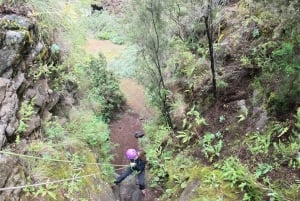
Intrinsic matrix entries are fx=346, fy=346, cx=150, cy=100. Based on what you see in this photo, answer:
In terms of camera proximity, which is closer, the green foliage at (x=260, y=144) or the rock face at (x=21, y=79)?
the rock face at (x=21, y=79)

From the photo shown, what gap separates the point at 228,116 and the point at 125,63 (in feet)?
22.9

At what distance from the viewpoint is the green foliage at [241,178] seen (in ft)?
A: 20.3

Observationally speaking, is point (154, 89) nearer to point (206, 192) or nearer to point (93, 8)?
point (206, 192)

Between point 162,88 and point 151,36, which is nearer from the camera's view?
point 151,36

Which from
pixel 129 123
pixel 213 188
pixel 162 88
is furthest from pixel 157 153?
pixel 129 123

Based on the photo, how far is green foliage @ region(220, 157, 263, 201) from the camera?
20.3ft

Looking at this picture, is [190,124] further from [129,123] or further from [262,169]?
[129,123]

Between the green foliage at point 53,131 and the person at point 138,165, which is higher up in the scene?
the green foliage at point 53,131

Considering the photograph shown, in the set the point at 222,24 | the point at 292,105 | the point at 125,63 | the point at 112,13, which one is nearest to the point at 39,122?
the point at 292,105

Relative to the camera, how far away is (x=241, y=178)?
21.3 ft

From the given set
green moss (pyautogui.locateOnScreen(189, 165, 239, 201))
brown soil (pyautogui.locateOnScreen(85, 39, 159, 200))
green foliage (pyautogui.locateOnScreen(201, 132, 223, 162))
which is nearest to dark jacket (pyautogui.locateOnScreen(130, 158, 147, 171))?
brown soil (pyautogui.locateOnScreen(85, 39, 159, 200))

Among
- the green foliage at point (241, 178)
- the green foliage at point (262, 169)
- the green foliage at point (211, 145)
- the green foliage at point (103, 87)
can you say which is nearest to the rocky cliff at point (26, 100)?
the green foliage at point (211, 145)

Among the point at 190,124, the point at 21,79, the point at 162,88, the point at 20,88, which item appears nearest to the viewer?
the point at 20,88

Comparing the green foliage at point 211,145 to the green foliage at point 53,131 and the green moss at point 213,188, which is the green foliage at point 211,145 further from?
the green foliage at point 53,131
